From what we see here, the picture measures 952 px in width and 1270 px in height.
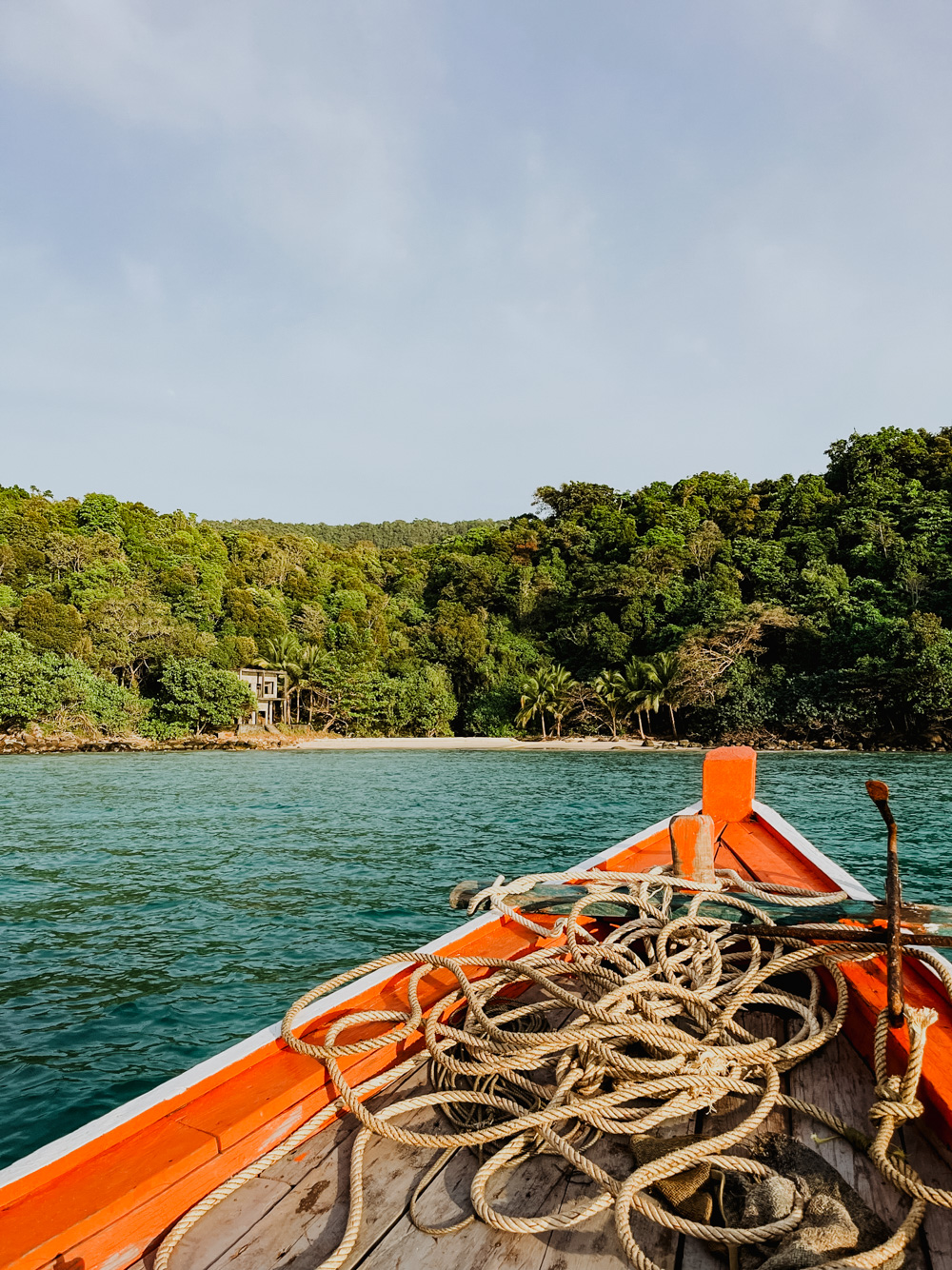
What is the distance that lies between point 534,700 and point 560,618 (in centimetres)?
835

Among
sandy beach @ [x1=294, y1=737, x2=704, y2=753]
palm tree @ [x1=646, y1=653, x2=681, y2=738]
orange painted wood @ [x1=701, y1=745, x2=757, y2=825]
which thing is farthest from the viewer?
palm tree @ [x1=646, y1=653, x2=681, y2=738]

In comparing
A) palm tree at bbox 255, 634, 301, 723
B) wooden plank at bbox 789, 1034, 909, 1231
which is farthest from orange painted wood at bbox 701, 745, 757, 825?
palm tree at bbox 255, 634, 301, 723

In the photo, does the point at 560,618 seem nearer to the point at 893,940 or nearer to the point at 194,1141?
the point at 893,940

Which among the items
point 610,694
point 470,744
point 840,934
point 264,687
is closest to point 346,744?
point 470,744

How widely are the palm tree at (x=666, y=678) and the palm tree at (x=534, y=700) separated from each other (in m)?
5.67

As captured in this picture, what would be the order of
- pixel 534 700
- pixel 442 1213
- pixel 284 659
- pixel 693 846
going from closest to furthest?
pixel 442 1213 < pixel 693 846 < pixel 534 700 < pixel 284 659

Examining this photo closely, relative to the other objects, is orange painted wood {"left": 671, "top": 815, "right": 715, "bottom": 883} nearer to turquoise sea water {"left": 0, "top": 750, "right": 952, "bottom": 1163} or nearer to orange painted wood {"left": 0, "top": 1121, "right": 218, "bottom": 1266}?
orange painted wood {"left": 0, "top": 1121, "right": 218, "bottom": 1266}

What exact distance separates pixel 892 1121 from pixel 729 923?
86 centimetres

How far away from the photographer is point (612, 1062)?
6.04 feet

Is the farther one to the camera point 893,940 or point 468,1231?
point 893,940

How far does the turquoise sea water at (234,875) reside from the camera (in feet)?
14.5

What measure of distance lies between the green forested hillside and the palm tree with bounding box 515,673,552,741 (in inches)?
4.9

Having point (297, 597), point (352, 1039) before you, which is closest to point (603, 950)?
point (352, 1039)

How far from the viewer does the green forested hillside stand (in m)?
33.5
